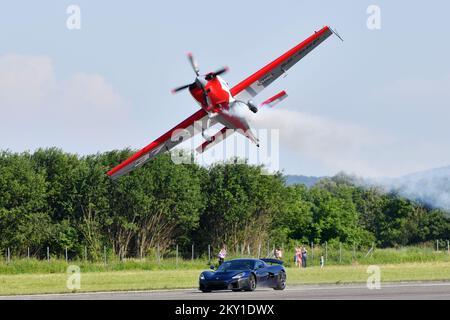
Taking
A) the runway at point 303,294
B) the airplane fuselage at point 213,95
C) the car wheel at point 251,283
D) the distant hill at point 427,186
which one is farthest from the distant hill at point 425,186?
the car wheel at point 251,283

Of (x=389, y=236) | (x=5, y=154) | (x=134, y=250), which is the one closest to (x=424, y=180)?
(x=134, y=250)

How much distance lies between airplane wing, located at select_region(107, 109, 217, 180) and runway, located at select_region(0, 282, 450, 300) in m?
11.6

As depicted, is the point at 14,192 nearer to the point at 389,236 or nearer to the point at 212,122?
the point at 212,122

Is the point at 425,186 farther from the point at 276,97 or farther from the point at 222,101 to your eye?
the point at 222,101

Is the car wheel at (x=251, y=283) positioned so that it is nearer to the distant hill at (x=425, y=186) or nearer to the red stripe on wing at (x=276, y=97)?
the red stripe on wing at (x=276, y=97)

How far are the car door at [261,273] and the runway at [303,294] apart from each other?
0.48m

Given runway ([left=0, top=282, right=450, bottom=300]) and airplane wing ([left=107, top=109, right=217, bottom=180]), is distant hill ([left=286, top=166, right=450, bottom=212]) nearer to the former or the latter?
airplane wing ([left=107, top=109, right=217, bottom=180])

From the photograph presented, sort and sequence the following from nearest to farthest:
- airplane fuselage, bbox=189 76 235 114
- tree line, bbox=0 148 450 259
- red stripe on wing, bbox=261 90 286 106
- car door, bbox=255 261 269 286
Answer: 1. car door, bbox=255 261 269 286
2. airplane fuselage, bbox=189 76 235 114
3. red stripe on wing, bbox=261 90 286 106
4. tree line, bbox=0 148 450 259

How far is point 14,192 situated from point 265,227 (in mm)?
26743

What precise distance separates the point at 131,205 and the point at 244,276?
52.1 metres

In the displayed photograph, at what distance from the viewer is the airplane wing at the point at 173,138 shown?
46.3m

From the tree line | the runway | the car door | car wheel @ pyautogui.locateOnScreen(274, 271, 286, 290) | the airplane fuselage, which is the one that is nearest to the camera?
the runway

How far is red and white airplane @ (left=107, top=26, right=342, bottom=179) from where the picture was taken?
136 ft

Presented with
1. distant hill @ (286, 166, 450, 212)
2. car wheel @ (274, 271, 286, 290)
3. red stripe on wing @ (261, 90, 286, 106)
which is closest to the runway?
car wheel @ (274, 271, 286, 290)
